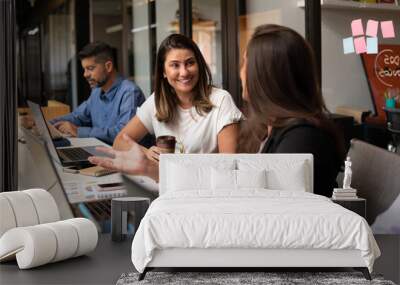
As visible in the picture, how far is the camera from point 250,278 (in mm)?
4125

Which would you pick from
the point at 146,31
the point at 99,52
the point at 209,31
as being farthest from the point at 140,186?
the point at 209,31

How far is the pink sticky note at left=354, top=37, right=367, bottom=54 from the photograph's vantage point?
6.44 metres

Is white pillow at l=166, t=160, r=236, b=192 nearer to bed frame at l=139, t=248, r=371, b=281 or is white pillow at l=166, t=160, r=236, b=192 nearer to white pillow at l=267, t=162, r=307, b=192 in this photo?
white pillow at l=267, t=162, r=307, b=192

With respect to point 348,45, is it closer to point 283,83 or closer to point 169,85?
point 169,85

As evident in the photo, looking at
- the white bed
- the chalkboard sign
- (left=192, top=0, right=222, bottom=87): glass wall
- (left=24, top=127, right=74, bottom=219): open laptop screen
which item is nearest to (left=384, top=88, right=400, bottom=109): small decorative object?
the chalkboard sign

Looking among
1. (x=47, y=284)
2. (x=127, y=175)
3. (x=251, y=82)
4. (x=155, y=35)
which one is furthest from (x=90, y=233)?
(x=155, y=35)

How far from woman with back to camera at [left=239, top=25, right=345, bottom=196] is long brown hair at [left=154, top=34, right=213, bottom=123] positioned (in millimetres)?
1473

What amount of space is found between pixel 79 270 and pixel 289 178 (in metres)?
1.71

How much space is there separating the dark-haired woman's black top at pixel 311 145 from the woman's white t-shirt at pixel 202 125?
1.43 metres

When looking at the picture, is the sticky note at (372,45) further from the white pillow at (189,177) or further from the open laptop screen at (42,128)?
the open laptop screen at (42,128)

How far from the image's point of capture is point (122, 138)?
263 inches

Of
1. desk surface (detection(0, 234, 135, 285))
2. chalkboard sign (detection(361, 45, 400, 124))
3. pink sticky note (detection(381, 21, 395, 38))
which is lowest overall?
desk surface (detection(0, 234, 135, 285))

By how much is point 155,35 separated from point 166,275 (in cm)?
299

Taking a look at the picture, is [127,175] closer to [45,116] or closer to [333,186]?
[45,116]
